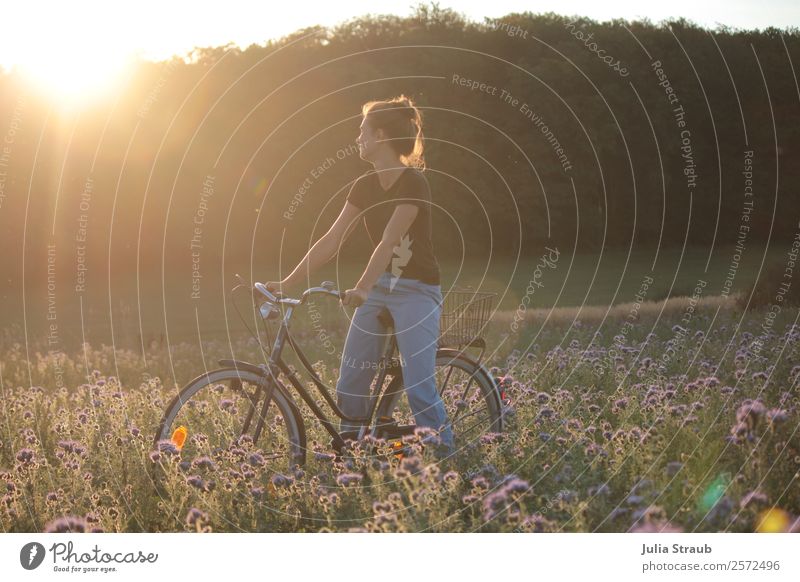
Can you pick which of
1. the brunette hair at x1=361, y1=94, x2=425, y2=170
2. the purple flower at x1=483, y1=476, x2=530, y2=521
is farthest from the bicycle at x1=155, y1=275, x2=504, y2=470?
the purple flower at x1=483, y1=476, x2=530, y2=521

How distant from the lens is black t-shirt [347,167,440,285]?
5895mm

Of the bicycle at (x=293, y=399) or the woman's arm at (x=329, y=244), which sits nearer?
the bicycle at (x=293, y=399)

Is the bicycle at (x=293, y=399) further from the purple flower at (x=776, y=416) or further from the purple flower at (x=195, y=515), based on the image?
the purple flower at (x=776, y=416)

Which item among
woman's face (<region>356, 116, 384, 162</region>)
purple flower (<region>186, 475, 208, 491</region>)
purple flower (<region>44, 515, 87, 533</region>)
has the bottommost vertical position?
purple flower (<region>44, 515, 87, 533</region>)

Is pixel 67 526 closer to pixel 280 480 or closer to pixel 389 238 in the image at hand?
pixel 280 480

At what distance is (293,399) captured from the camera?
6.76 m

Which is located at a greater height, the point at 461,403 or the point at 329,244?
the point at 329,244

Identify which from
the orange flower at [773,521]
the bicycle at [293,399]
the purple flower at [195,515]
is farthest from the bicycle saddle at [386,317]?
the orange flower at [773,521]

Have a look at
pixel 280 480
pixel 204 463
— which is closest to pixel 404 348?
pixel 280 480

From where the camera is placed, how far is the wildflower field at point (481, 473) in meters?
5.26

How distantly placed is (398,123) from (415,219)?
0.60 meters

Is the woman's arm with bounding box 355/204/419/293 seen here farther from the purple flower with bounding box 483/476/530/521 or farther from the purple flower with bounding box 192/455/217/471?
the purple flower with bounding box 483/476/530/521

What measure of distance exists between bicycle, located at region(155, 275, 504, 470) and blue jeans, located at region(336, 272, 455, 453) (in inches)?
3.2

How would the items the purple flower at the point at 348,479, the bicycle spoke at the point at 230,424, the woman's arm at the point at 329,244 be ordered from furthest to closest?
the woman's arm at the point at 329,244, the bicycle spoke at the point at 230,424, the purple flower at the point at 348,479
